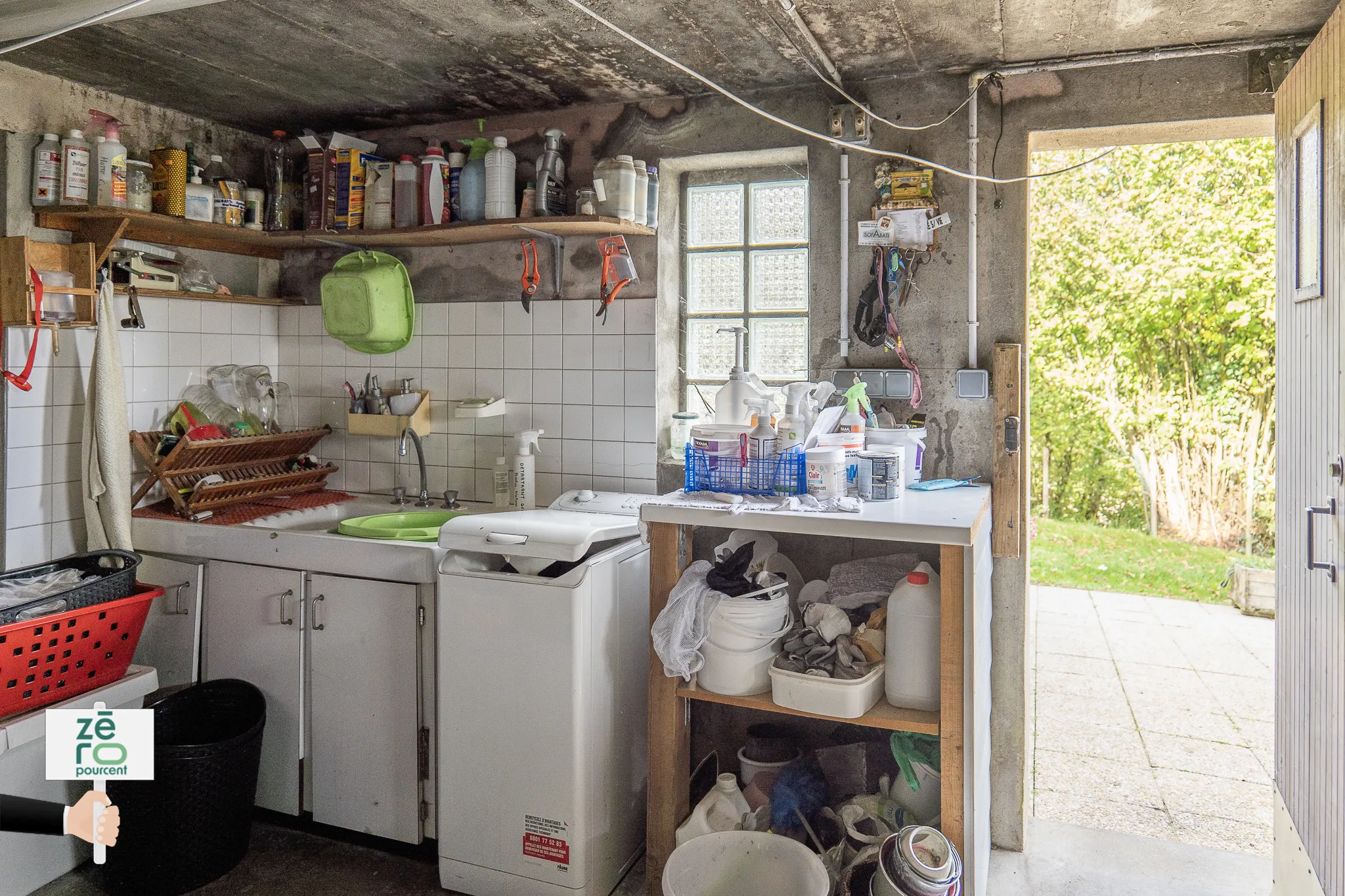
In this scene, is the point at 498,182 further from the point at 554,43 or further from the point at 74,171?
the point at 74,171

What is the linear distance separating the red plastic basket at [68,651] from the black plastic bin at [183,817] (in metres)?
0.20

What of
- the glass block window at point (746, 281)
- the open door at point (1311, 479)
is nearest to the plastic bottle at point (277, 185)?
the glass block window at point (746, 281)

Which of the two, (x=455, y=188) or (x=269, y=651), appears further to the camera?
(x=455, y=188)

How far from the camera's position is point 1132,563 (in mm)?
6168

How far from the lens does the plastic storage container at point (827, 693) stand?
1894 millimetres

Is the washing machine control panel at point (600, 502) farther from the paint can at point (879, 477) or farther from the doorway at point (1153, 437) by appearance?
the doorway at point (1153, 437)

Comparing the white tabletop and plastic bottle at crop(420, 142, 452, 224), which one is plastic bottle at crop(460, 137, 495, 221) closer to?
plastic bottle at crop(420, 142, 452, 224)

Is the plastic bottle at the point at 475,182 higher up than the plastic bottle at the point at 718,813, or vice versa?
the plastic bottle at the point at 475,182

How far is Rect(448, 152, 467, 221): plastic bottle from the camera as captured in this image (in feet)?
9.25

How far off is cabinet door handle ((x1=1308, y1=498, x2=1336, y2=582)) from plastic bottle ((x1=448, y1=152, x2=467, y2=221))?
2.41 meters

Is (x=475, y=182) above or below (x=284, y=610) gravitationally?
above

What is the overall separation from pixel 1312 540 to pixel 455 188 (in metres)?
2.50

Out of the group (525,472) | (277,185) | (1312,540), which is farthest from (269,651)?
(1312,540)

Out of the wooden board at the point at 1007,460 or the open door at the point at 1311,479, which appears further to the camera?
the wooden board at the point at 1007,460
